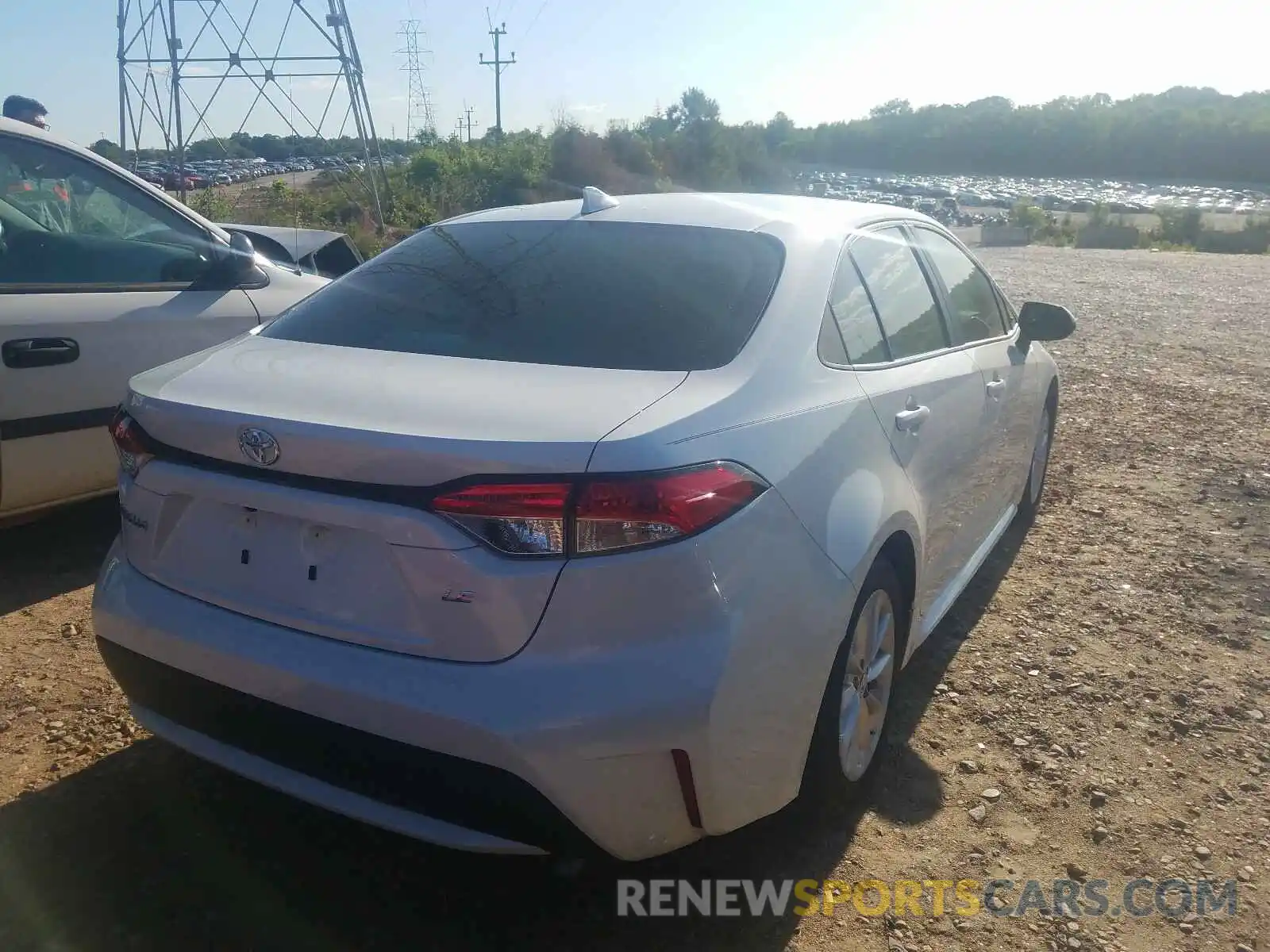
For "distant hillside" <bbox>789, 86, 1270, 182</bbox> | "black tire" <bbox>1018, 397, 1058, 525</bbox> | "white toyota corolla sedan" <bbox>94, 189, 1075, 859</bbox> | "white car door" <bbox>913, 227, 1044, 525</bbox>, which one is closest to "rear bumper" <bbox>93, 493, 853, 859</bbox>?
"white toyota corolla sedan" <bbox>94, 189, 1075, 859</bbox>

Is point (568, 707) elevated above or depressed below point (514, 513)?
below

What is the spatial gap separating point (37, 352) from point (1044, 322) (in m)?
3.91

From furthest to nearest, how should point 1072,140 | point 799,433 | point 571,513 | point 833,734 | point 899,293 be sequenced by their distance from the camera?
point 1072,140 → point 899,293 → point 833,734 → point 799,433 → point 571,513

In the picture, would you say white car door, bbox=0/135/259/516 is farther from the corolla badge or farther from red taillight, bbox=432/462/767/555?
red taillight, bbox=432/462/767/555

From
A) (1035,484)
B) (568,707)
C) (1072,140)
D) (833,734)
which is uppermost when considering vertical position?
(1072,140)

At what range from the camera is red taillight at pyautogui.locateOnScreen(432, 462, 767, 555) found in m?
1.84

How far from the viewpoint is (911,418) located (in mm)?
2826

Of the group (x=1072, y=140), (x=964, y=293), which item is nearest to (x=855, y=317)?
Result: (x=964, y=293)

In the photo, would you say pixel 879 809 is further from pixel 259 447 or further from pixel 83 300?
pixel 83 300

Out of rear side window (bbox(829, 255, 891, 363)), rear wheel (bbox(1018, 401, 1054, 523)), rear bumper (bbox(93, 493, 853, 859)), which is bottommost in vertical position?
rear wheel (bbox(1018, 401, 1054, 523))

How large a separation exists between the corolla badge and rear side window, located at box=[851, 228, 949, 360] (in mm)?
Result: 1739

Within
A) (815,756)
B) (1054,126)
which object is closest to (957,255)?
(815,756)

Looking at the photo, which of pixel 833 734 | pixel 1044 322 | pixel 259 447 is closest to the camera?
pixel 259 447
